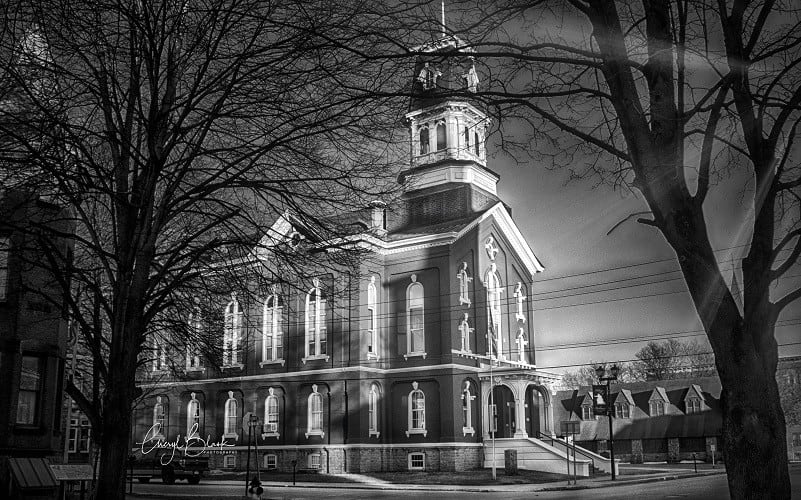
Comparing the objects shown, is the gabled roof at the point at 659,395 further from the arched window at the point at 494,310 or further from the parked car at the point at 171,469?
the parked car at the point at 171,469

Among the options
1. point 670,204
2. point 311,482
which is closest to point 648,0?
point 670,204

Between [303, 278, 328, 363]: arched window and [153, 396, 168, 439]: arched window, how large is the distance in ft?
46.1

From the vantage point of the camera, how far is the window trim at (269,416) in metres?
48.2

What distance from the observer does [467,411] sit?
43.8 m

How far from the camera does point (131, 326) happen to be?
35.1 ft

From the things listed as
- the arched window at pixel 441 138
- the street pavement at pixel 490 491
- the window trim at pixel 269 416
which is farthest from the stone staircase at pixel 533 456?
the arched window at pixel 441 138

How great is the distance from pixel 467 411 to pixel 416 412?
2.91 meters

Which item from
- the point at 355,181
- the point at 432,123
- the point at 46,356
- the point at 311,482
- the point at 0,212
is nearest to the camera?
the point at 0,212

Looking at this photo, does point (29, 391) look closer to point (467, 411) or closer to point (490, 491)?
point (490, 491)

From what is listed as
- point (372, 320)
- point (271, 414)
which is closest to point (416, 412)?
point (372, 320)

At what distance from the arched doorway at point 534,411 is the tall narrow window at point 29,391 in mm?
31128

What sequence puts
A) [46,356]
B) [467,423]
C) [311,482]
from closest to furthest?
Result: 1. [46,356]
2. [311,482]
3. [467,423]

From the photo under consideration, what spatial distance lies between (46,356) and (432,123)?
31997 millimetres

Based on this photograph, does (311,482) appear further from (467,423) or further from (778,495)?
(778,495)
